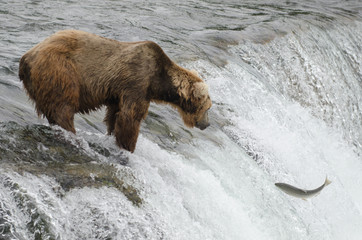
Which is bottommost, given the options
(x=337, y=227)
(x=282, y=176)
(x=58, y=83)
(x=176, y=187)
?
(x=337, y=227)

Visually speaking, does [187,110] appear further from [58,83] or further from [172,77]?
[58,83]

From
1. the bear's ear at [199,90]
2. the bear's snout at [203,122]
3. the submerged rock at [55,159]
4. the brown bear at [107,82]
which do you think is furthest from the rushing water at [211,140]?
the bear's ear at [199,90]

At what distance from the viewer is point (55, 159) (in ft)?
12.3

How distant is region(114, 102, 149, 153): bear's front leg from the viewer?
4.18 m

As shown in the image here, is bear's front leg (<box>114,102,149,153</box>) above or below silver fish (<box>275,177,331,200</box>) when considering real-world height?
above

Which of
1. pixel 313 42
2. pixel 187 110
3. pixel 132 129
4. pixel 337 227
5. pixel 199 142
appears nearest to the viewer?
pixel 132 129

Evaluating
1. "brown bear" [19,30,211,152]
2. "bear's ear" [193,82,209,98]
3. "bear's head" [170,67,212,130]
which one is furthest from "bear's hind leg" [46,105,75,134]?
"bear's ear" [193,82,209,98]

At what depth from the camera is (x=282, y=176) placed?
578 centimetres

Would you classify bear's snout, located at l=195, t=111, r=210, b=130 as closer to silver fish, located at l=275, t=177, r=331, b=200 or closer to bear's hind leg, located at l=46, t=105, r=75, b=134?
silver fish, located at l=275, t=177, r=331, b=200

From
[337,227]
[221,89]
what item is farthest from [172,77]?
[337,227]

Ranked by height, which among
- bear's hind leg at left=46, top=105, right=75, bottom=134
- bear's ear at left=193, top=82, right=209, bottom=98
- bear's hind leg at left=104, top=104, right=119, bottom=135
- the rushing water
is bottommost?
the rushing water

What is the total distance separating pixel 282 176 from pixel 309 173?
746 mm

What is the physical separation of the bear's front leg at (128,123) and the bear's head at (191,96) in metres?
0.37

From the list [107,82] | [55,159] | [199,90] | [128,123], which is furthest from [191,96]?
[55,159]
